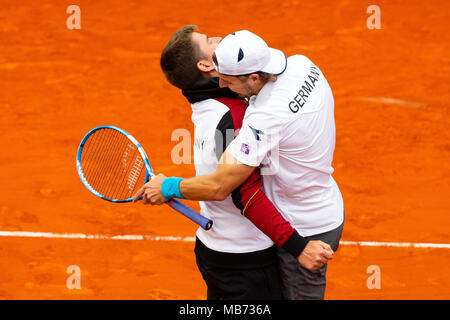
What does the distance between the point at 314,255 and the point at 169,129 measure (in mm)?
4153

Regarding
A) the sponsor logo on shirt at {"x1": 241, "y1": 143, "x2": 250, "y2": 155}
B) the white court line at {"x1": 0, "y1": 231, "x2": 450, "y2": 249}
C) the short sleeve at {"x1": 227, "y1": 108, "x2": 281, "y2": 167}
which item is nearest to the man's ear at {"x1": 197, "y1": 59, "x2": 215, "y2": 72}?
the short sleeve at {"x1": 227, "y1": 108, "x2": 281, "y2": 167}

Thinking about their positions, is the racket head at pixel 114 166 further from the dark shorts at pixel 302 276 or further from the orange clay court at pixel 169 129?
the dark shorts at pixel 302 276

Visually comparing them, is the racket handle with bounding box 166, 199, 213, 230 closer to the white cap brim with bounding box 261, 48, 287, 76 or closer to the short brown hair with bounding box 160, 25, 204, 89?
the short brown hair with bounding box 160, 25, 204, 89

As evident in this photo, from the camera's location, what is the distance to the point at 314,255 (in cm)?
355

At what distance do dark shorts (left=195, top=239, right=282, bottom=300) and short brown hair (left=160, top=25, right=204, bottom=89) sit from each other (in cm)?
110

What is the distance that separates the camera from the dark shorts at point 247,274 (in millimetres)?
3867

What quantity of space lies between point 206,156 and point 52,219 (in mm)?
3224

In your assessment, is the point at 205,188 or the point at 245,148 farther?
the point at 205,188

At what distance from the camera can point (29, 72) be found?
8156mm

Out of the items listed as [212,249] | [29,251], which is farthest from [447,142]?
[29,251]

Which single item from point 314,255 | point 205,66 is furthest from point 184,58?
point 314,255

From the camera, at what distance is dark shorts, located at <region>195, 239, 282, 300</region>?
12.7 feet

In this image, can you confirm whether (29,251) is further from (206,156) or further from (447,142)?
(447,142)

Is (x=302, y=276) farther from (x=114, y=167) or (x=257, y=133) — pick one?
(x=114, y=167)
